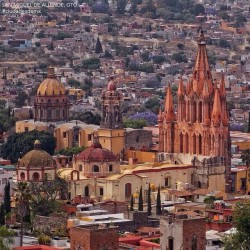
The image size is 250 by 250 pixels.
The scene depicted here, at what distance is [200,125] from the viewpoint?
9131 centimetres

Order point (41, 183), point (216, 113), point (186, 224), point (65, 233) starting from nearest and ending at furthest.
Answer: point (186, 224)
point (65, 233)
point (41, 183)
point (216, 113)

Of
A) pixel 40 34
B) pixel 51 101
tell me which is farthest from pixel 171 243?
pixel 40 34

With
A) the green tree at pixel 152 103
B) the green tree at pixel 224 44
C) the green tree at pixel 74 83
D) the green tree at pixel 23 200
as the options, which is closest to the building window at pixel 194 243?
the green tree at pixel 23 200

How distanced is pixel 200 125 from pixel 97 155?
6.68m

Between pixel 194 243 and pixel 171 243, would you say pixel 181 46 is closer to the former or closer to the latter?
pixel 194 243

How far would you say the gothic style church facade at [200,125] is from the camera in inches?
3553

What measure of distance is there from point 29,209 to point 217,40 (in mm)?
117972

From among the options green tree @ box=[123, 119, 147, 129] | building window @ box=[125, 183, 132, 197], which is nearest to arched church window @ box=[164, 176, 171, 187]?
building window @ box=[125, 183, 132, 197]

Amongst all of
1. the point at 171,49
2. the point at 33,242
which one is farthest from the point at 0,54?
the point at 33,242

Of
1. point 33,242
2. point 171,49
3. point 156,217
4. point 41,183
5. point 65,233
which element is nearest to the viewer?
point 33,242

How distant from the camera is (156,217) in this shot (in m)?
77.6

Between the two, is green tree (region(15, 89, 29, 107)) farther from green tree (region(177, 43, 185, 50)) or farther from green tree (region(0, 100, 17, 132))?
green tree (region(177, 43, 185, 50))

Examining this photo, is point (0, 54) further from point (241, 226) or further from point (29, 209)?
point (241, 226)

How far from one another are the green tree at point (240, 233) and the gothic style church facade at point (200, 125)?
91.3 feet
